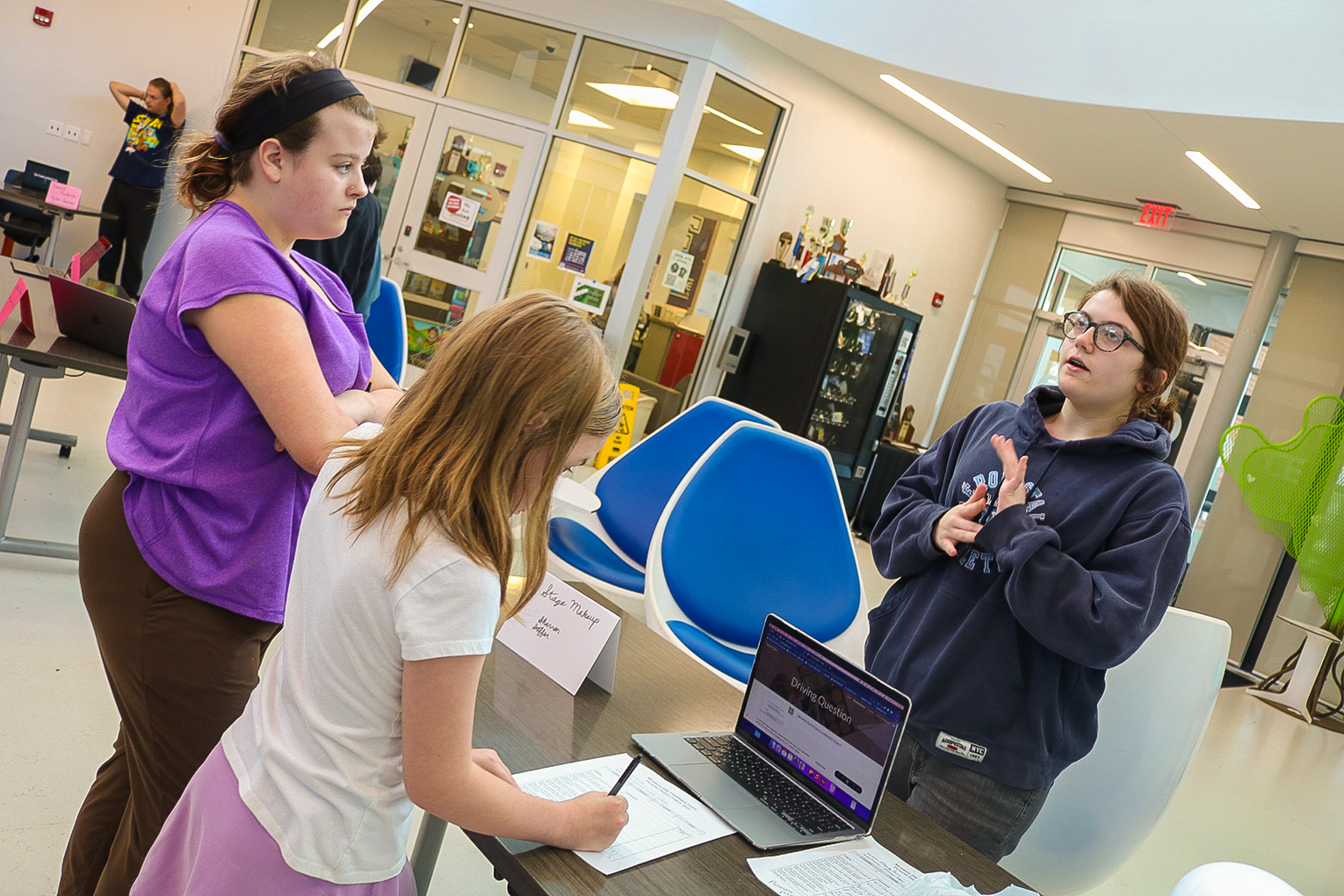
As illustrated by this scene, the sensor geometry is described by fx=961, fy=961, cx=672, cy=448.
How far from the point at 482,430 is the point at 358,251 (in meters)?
2.21

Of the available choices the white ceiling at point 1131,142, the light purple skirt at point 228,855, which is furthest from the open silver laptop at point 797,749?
the white ceiling at point 1131,142

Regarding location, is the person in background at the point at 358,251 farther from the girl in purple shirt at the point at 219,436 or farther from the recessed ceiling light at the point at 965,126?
the recessed ceiling light at the point at 965,126

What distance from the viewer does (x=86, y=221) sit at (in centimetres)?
842

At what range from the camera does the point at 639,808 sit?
1.22m

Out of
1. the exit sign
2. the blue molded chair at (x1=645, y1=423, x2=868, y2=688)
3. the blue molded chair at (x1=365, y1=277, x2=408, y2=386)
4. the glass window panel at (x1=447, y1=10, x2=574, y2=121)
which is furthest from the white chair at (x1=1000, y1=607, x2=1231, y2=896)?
the exit sign

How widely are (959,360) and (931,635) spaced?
8292 millimetres

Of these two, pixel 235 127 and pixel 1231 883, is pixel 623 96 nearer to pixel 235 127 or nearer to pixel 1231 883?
pixel 235 127

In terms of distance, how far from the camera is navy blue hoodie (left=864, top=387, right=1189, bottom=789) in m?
1.54

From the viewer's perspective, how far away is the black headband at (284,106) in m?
1.30

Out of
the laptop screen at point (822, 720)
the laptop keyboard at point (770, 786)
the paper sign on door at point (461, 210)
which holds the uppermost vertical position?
the paper sign on door at point (461, 210)

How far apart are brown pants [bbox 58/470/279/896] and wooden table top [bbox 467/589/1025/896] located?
1.14 feet

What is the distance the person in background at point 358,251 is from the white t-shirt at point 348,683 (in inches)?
77.1

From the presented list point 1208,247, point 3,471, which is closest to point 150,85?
point 3,471

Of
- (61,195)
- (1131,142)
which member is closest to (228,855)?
(61,195)
